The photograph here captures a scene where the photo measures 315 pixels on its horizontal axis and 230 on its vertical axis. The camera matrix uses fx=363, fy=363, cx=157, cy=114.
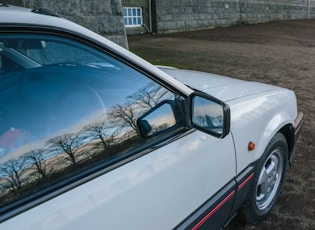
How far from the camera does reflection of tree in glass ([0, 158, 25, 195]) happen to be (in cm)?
122

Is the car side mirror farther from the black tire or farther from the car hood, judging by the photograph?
the black tire

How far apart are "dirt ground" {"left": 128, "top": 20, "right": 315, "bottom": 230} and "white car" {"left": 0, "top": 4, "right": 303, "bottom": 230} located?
42.6 inches

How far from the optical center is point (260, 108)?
2436mm

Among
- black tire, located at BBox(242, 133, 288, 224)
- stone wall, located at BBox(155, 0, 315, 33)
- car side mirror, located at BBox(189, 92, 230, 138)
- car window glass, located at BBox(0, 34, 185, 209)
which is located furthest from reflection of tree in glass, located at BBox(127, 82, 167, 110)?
stone wall, located at BBox(155, 0, 315, 33)

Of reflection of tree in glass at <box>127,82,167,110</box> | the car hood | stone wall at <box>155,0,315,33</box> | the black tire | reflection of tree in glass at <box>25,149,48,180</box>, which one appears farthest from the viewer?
stone wall at <box>155,0,315,33</box>

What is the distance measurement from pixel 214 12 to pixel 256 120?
15372 millimetres

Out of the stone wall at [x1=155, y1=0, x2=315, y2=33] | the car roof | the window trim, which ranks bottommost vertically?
the window trim

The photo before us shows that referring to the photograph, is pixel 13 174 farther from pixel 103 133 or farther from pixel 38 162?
pixel 103 133

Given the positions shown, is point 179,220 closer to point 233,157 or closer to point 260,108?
point 233,157

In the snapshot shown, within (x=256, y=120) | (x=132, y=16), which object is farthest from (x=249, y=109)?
(x=132, y=16)

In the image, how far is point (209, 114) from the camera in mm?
1839

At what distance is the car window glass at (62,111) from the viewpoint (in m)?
1.31

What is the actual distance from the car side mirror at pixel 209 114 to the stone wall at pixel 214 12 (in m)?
12.7

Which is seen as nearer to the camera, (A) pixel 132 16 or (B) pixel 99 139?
(B) pixel 99 139
